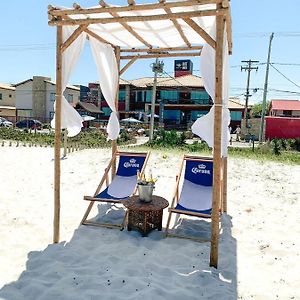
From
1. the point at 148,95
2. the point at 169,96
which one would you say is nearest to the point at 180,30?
the point at 169,96

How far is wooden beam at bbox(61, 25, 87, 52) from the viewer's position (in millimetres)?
4281

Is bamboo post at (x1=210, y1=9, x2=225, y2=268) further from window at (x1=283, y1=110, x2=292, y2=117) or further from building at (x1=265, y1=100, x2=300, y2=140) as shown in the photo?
window at (x1=283, y1=110, x2=292, y2=117)

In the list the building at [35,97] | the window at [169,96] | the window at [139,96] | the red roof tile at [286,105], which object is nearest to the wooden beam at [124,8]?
the window at [169,96]

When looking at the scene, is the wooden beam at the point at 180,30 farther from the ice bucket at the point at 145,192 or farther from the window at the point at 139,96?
the window at the point at 139,96

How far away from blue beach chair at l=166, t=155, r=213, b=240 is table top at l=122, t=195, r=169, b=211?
7.0 inches

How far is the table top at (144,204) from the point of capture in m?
4.68

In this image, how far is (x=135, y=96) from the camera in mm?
44031

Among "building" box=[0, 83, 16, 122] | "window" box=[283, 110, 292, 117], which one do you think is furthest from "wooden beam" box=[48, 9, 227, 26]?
"building" box=[0, 83, 16, 122]

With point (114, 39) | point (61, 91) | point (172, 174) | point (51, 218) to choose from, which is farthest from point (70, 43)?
point (172, 174)

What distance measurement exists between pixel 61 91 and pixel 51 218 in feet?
7.21

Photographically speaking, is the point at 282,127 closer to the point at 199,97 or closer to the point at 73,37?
the point at 199,97

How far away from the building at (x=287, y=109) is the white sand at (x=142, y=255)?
36.5 m

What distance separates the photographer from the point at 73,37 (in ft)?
14.1

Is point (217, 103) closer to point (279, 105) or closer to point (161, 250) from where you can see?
point (161, 250)
